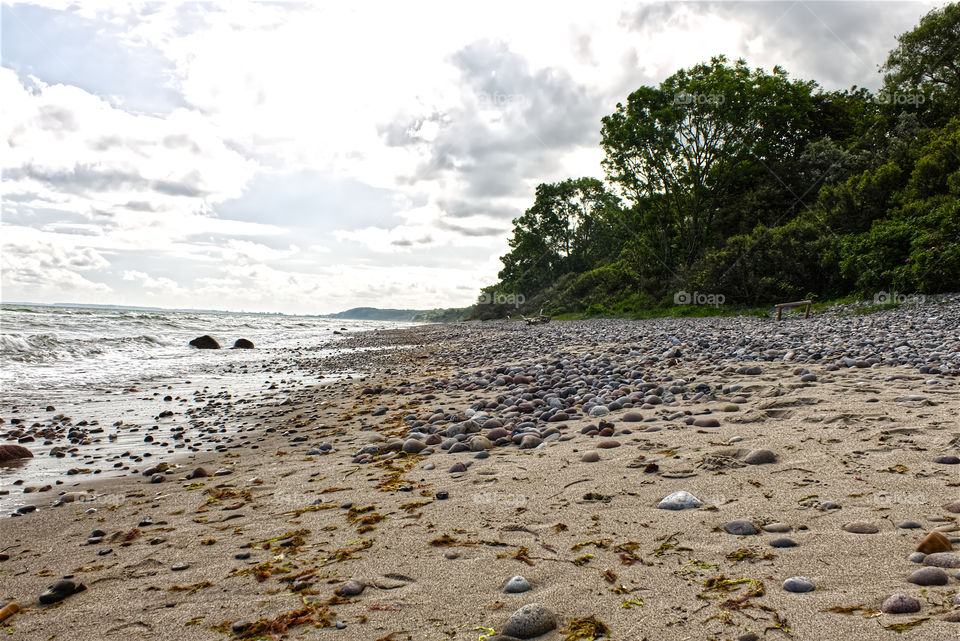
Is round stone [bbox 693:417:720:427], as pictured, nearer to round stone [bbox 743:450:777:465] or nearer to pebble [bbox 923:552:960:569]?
round stone [bbox 743:450:777:465]

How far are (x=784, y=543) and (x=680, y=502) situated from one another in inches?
23.0

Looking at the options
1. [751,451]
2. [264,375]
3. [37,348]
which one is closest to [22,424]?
[264,375]

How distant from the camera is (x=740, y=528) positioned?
2354 millimetres

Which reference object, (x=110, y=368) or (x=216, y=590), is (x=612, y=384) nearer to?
(x=216, y=590)

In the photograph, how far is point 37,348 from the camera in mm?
15398

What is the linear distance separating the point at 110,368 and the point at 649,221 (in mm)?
28877

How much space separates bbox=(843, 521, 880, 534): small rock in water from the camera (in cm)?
220

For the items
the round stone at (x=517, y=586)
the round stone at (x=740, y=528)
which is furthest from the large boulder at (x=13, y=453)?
the round stone at (x=740, y=528)

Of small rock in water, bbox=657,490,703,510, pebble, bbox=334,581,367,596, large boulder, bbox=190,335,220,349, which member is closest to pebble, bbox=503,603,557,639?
pebble, bbox=334,581,367,596

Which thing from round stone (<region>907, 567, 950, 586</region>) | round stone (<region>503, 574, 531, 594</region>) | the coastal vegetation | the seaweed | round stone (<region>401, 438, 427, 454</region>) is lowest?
round stone (<region>401, 438, 427, 454</region>)

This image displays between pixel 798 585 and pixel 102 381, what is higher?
pixel 798 585

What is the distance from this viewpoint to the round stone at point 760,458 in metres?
3.20

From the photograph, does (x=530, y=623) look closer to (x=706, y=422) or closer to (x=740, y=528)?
(x=740, y=528)

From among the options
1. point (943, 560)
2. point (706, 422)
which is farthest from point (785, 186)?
point (943, 560)
